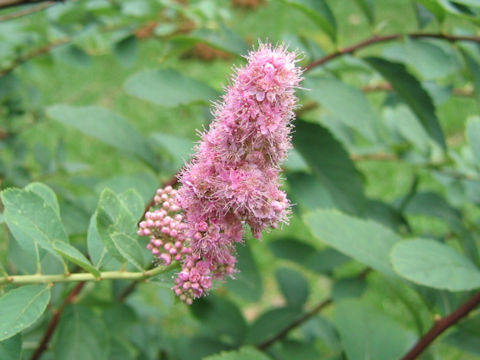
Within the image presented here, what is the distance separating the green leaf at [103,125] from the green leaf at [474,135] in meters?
0.98

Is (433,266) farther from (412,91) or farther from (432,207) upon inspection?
(432,207)

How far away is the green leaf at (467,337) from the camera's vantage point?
1.43 m

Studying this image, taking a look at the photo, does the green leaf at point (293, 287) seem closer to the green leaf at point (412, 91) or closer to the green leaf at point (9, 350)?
the green leaf at point (412, 91)

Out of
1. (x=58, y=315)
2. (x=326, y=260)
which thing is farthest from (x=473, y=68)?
(x=58, y=315)

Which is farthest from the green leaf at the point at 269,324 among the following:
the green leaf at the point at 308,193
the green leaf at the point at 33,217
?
the green leaf at the point at 33,217

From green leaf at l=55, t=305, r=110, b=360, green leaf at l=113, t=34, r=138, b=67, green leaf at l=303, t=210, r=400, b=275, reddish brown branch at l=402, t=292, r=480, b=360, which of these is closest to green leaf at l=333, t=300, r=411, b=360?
reddish brown branch at l=402, t=292, r=480, b=360

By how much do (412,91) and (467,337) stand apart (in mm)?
682

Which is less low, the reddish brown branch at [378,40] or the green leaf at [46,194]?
the reddish brown branch at [378,40]

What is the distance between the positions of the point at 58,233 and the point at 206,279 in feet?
0.97

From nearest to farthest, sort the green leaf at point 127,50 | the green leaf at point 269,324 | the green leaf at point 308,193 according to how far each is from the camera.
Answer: the green leaf at point 308,193 < the green leaf at point 269,324 < the green leaf at point 127,50

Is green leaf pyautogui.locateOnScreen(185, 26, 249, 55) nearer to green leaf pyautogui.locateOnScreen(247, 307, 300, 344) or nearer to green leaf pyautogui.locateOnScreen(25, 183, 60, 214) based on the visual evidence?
green leaf pyautogui.locateOnScreen(25, 183, 60, 214)

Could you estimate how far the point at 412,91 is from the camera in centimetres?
150

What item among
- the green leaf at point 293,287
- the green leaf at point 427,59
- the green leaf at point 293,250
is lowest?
the green leaf at point 293,287

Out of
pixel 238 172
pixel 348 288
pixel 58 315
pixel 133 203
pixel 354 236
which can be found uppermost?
pixel 238 172
